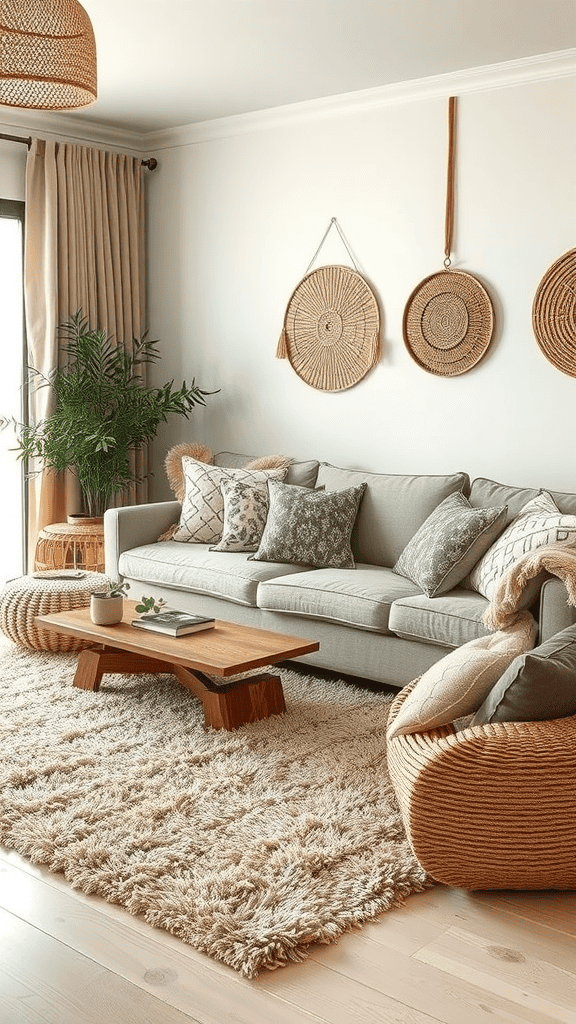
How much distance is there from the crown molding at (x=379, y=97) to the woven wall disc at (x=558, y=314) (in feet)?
2.69

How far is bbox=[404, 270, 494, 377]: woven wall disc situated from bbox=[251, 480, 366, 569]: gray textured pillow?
81cm

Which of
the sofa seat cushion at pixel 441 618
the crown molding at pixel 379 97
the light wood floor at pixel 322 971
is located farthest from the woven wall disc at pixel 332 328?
the light wood floor at pixel 322 971

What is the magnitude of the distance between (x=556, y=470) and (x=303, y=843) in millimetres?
2452

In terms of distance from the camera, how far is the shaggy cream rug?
2.42 m

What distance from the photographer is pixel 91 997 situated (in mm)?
2105

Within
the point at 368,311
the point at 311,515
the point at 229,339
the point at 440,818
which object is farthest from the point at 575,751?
the point at 229,339

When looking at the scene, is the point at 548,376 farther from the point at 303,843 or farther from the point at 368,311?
the point at 303,843

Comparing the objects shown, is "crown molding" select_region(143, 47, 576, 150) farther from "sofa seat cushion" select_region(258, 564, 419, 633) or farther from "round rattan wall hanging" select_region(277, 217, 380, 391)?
"sofa seat cushion" select_region(258, 564, 419, 633)

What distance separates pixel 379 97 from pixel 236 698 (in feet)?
10.3

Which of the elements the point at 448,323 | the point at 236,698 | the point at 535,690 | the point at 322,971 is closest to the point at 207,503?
the point at 448,323

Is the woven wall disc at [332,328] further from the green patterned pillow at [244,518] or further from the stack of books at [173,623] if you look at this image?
the stack of books at [173,623]

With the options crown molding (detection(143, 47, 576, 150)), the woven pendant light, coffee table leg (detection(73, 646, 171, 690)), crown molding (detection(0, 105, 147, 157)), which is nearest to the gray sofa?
coffee table leg (detection(73, 646, 171, 690))

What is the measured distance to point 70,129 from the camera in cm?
591

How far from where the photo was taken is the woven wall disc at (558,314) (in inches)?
177
